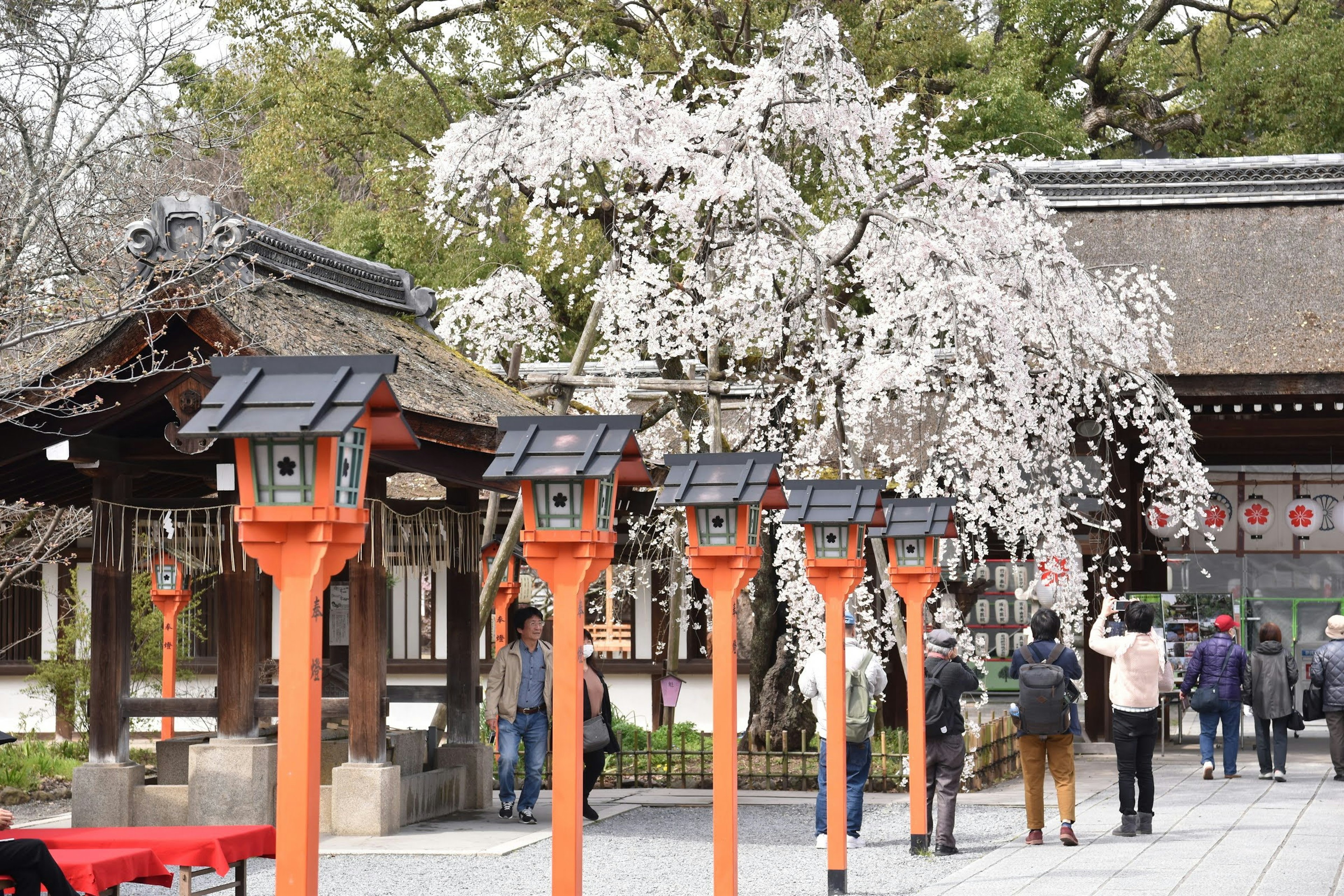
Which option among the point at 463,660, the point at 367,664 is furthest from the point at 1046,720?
the point at 463,660

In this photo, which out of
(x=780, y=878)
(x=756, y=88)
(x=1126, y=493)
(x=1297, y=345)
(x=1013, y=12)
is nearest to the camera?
(x=780, y=878)

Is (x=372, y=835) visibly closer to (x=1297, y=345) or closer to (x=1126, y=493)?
(x=1126, y=493)

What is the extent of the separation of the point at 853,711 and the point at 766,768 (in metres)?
4.17

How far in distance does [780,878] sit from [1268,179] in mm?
13480

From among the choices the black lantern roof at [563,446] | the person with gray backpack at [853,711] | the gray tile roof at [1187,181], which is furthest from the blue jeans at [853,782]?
the gray tile roof at [1187,181]

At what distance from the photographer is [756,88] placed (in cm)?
1277

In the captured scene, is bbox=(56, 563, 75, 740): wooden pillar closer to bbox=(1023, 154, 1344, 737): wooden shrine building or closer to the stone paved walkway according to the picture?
the stone paved walkway

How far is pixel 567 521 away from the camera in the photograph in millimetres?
6066

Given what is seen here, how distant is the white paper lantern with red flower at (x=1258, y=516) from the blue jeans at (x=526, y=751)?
10033 millimetres

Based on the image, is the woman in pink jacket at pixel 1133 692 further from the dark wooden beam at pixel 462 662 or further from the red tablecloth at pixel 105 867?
the red tablecloth at pixel 105 867

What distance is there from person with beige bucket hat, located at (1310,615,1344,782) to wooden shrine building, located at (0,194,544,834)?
26.8 ft

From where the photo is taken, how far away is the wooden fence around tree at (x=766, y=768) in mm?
14117

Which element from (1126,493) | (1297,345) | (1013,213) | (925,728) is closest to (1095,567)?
(1126,493)

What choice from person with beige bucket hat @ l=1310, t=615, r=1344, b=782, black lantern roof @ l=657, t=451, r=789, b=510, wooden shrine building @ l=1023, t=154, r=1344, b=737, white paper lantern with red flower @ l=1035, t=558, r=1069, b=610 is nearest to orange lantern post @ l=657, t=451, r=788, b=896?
black lantern roof @ l=657, t=451, r=789, b=510
